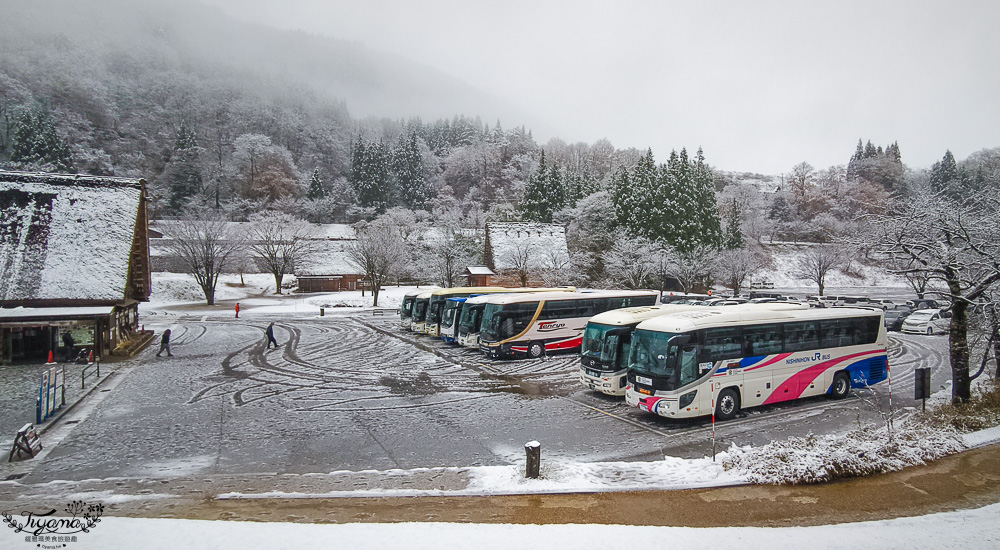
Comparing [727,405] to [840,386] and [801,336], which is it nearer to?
[801,336]

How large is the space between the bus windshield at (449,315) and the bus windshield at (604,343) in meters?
10.7

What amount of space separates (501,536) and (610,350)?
8912mm

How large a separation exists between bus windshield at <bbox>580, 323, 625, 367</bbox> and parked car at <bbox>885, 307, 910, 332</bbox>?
2339 cm

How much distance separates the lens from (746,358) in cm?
1247

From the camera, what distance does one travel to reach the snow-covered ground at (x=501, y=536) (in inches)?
230

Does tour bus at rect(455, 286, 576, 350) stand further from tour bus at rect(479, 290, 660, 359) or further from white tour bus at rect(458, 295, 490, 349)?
tour bus at rect(479, 290, 660, 359)

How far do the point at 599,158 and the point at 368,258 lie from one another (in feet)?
246

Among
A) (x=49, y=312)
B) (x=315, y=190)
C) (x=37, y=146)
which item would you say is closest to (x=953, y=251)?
(x=49, y=312)

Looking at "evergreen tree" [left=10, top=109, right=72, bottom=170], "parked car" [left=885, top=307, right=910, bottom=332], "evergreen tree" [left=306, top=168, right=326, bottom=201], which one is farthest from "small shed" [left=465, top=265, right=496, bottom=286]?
"evergreen tree" [left=10, top=109, right=72, bottom=170]

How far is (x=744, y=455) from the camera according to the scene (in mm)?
8750

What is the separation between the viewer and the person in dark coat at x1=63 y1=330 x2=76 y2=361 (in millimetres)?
20562

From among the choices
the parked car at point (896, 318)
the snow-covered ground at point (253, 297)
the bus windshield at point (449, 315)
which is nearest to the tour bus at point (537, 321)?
the bus windshield at point (449, 315)

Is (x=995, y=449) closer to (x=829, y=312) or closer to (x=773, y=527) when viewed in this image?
(x=829, y=312)

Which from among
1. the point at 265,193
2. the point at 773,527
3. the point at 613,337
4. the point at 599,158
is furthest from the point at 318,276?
the point at 599,158
